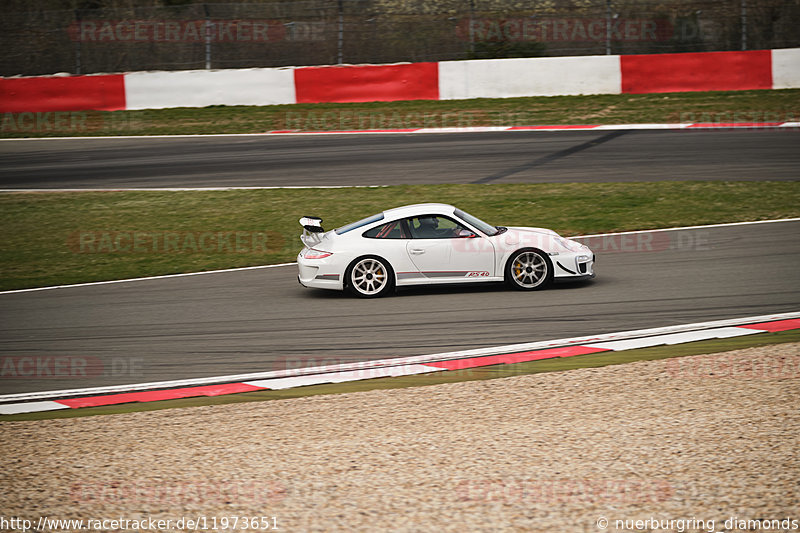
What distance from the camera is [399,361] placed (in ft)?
27.5

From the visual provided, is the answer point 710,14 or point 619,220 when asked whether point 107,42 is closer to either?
point 710,14

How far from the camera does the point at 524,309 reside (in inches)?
391

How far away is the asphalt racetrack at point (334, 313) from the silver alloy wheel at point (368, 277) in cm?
18

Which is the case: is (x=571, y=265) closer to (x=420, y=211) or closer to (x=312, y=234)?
(x=420, y=211)

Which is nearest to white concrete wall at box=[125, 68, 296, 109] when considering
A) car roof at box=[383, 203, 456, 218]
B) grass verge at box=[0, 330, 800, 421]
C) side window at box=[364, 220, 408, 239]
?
car roof at box=[383, 203, 456, 218]

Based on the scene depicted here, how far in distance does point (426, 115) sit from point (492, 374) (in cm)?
1590

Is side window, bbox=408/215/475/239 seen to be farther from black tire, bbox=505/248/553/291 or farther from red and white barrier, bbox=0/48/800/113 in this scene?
red and white barrier, bbox=0/48/800/113

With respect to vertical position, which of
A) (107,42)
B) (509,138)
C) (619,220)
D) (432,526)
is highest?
(107,42)

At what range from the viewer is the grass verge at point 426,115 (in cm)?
2164

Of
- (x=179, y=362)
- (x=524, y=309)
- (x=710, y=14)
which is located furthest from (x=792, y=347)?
(x=710, y=14)

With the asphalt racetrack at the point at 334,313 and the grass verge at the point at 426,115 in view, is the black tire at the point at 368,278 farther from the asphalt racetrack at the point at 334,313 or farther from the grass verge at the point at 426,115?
the grass verge at the point at 426,115

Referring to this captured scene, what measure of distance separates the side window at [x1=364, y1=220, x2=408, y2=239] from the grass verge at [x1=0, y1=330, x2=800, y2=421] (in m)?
3.15

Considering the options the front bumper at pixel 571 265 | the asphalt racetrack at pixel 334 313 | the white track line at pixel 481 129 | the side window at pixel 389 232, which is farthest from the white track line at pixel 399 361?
the white track line at pixel 481 129

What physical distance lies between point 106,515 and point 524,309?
18.7 ft
